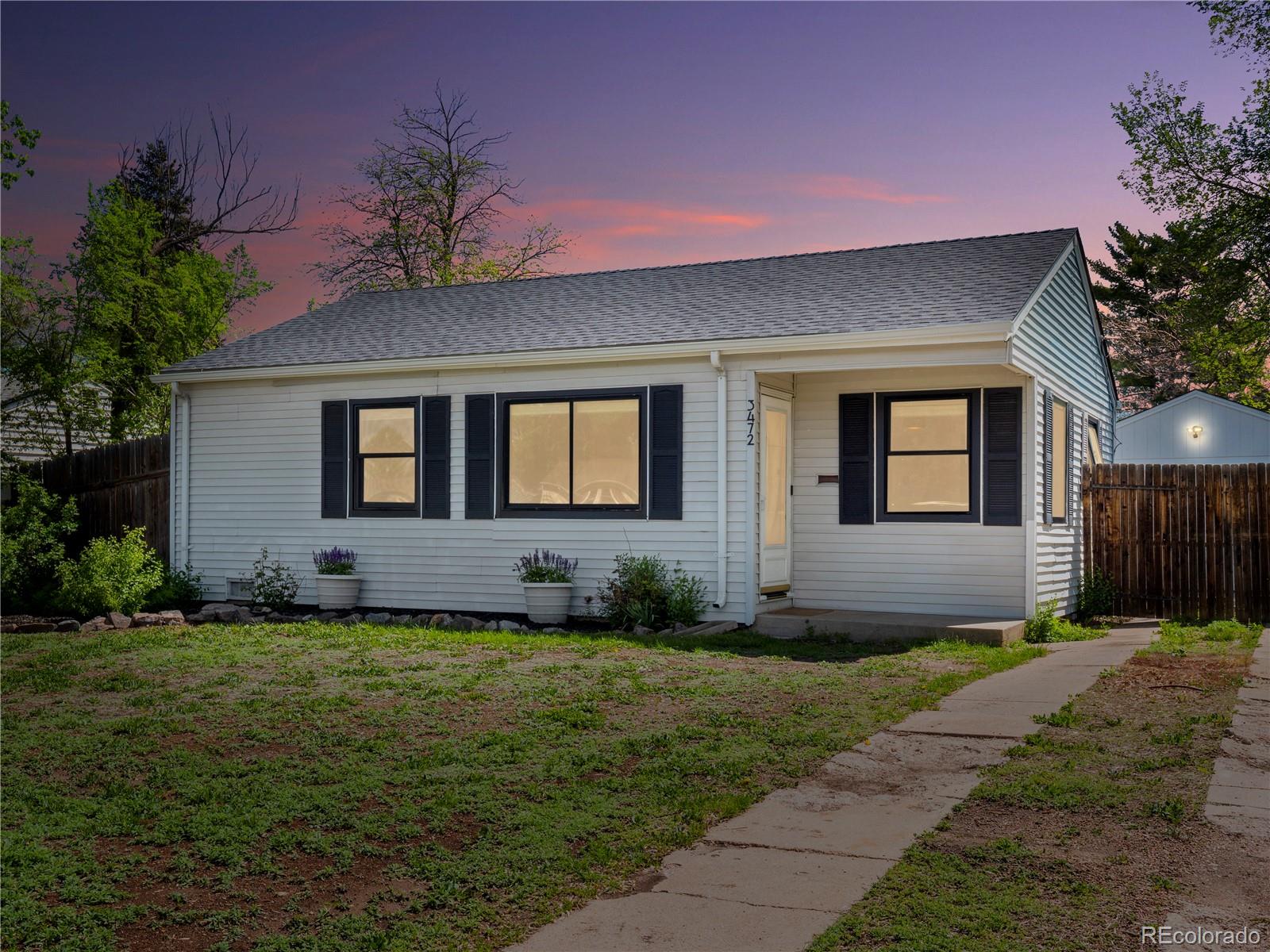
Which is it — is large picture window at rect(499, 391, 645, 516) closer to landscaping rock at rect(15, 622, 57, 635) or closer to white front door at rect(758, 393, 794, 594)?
white front door at rect(758, 393, 794, 594)

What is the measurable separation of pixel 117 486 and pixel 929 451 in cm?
1081

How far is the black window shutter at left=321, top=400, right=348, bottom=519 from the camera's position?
A: 512 inches

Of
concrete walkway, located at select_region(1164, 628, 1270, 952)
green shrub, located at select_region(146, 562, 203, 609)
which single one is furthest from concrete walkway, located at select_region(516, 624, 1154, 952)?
green shrub, located at select_region(146, 562, 203, 609)

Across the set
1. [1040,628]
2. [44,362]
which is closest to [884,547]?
[1040,628]

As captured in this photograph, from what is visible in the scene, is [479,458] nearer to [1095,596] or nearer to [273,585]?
[273,585]

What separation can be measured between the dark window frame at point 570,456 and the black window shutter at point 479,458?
88mm

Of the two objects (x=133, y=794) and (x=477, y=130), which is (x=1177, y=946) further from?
(x=477, y=130)

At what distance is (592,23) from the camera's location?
1339 cm

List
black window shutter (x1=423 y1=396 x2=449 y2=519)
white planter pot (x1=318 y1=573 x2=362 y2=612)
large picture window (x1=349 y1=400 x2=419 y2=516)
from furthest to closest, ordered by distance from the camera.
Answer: large picture window (x1=349 y1=400 x2=419 y2=516) < white planter pot (x1=318 y1=573 x2=362 y2=612) < black window shutter (x1=423 y1=396 x2=449 y2=519)

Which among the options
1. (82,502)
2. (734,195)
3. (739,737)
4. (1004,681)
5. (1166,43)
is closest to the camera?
(739,737)

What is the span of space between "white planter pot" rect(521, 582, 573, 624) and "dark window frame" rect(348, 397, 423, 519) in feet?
6.33

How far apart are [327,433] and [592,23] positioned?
5953mm

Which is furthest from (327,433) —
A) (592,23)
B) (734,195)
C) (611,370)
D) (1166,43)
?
(1166,43)

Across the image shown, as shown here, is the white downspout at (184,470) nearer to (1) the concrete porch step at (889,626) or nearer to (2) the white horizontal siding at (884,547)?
(1) the concrete porch step at (889,626)
